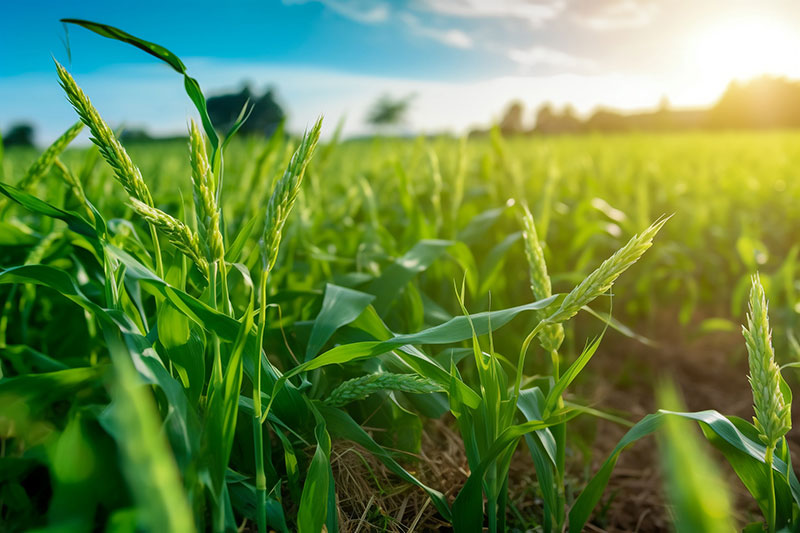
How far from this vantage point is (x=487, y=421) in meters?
0.87

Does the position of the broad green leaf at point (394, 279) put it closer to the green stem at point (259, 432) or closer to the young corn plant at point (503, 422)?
the young corn plant at point (503, 422)

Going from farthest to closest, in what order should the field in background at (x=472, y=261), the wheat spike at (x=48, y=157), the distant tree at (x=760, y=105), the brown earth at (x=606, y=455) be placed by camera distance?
the distant tree at (x=760, y=105) → the field in background at (x=472, y=261) → the wheat spike at (x=48, y=157) → the brown earth at (x=606, y=455)

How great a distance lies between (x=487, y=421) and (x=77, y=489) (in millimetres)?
576

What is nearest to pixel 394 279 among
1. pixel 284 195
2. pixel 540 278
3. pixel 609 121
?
pixel 540 278

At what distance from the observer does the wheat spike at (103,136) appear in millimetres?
688

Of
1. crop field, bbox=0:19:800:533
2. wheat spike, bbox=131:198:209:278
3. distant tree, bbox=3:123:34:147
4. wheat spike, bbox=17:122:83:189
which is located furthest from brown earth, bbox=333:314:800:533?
distant tree, bbox=3:123:34:147

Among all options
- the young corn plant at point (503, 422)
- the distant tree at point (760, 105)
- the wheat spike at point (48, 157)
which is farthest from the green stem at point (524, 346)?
the distant tree at point (760, 105)

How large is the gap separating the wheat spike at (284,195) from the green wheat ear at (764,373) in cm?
58

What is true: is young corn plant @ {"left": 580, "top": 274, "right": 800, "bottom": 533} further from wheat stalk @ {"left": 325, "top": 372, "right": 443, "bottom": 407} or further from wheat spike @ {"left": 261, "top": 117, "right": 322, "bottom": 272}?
wheat spike @ {"left": 261, "top": 117, "right": 322, "bottom": 272}

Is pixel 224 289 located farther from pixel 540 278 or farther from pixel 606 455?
pixel 606 455

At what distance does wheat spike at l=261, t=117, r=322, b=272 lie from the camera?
0.63 metres

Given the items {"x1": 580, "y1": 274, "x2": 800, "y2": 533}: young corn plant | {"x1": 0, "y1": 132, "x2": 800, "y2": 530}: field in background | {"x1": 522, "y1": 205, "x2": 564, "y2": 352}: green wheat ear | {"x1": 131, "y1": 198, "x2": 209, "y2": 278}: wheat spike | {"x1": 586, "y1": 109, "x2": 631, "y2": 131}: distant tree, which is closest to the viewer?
{"x1": 131, "y1": 198, "x2": 209, "y2": 278}: wheat spike

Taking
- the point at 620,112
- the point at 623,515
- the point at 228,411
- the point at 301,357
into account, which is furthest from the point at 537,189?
the point at 620,112

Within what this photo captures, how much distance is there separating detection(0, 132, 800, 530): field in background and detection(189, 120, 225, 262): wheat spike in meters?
0.15
